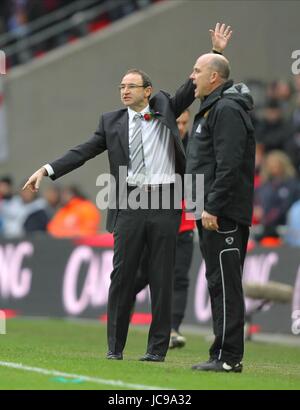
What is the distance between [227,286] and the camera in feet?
32.5

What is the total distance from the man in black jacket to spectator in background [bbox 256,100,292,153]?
36.9ft

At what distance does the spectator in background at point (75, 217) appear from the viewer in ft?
70.3

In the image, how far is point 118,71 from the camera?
26.3 meters

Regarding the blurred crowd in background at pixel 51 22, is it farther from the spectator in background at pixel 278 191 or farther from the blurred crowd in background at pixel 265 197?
the spectator in background at pixel 278 191

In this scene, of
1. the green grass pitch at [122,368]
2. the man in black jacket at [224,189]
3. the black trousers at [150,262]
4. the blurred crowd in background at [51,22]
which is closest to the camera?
the green grass pitch at [122,368]

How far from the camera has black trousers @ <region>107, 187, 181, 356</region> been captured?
10961 millimetres

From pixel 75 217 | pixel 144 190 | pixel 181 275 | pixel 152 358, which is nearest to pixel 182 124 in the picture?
pixel 181 275

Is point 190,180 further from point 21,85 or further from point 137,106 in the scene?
point 21,85

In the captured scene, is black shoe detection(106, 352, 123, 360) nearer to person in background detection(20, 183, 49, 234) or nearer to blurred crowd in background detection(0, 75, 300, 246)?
blurred crowd in background detection(0, 75, 300, 246)

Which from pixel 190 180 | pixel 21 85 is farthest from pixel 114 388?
pixel 21 85

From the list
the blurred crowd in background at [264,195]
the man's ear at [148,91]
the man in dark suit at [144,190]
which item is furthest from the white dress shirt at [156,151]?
the blurred crowd in background at [264,195]

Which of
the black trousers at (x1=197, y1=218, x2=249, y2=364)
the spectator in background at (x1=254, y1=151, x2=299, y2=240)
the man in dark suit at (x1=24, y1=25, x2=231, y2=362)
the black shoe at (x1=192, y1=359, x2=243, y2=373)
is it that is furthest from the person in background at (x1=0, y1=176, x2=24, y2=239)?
the black trousers at (x1=197, y1=218, x2=249, y2=364)

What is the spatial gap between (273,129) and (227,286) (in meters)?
12.1

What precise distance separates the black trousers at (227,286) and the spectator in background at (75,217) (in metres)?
11.4
